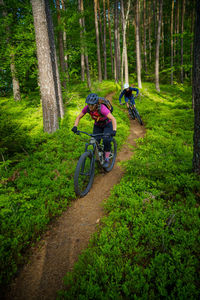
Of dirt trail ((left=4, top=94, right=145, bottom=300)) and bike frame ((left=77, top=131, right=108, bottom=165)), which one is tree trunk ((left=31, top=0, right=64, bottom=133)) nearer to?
bike frame ((left=77, top=131, right=108, bottom=165))

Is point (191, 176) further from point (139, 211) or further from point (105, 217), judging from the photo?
point (105, 217)

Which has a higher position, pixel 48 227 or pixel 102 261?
pixel 102 261

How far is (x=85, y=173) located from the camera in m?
4.67

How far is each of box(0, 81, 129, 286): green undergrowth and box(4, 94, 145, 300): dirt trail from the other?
0.21 meters

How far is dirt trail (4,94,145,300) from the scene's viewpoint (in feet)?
8.22

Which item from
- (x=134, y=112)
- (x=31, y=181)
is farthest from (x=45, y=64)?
(x=134, y=112)

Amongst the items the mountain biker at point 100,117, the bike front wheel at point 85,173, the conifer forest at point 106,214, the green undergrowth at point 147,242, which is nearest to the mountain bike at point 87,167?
the bike front wheel at point 85,173

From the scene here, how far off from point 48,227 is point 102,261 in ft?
5.36

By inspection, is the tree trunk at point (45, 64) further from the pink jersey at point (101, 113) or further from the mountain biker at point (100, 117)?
the pink jersey at point (101, 113)

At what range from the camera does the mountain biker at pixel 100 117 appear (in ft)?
14.9

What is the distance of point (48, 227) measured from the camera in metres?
3.62

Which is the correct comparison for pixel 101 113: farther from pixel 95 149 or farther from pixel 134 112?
pixel 134 112

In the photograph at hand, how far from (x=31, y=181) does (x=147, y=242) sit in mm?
3680

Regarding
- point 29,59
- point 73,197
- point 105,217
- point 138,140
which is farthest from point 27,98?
point 105,217
